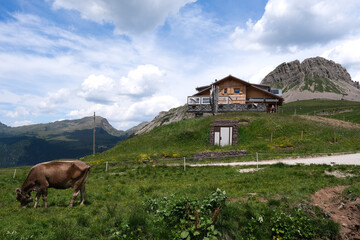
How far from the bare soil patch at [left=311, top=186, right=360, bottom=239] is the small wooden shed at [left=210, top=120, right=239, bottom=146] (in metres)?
24.0

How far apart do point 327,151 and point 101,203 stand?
26195 mm

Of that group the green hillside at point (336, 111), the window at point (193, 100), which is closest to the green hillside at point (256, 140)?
the window at point (193, 100)

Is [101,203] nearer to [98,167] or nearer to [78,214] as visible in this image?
[78,214]

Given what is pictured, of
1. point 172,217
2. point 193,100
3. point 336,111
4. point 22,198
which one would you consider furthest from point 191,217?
point 336,111

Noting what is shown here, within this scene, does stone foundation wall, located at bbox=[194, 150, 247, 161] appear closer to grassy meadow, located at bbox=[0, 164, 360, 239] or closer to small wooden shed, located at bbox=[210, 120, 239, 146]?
small wooden shed, located at bbox=[210, 120, 239, 146]

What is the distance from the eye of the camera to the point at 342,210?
10.3 m

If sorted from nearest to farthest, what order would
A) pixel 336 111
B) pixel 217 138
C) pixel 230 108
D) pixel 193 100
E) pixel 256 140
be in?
pixel 256 140
pixel 217 138
pixel 230 108
pixel 193 100
pixel 336 111

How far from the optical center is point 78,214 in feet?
33.4

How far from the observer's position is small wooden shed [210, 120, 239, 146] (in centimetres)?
3636

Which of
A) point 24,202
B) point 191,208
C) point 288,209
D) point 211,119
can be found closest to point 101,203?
point 24,202

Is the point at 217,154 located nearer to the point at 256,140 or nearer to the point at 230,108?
the point at 256,140

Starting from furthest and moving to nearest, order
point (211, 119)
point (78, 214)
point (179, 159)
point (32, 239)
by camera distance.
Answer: point (211, 119)
point (179, 159)
point (78, 214)
point (32, 239)

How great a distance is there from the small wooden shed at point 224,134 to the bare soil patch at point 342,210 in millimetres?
23966

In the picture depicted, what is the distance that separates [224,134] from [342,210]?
2642cm
